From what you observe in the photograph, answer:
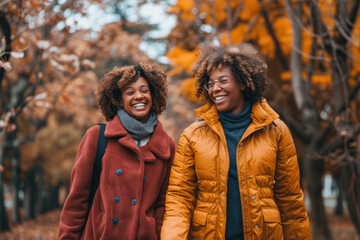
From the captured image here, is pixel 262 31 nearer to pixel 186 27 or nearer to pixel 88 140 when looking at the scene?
pixel 186 27

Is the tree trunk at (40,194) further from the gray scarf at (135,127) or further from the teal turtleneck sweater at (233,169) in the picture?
the teal turtleneck sweater at (233,169)

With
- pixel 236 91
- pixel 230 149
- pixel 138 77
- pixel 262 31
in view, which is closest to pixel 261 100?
pixel 236 91

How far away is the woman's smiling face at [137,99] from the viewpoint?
311 centimetres

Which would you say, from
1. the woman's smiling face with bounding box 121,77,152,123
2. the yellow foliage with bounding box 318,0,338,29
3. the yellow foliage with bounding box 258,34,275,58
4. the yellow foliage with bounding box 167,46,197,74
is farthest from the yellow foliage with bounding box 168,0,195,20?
the woman's smiling face with bounding box 121,77,152,123

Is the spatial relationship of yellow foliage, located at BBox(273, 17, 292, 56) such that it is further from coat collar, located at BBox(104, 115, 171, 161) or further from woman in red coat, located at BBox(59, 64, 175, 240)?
coat collar, located at BBox(104, 115, 171, 161)

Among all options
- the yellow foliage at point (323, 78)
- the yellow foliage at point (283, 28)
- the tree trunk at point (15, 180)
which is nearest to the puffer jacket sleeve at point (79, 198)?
the yellow foliage at point (323, 78)

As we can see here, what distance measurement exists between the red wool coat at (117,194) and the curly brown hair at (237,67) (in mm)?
706

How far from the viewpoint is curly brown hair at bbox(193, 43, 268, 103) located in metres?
2.96

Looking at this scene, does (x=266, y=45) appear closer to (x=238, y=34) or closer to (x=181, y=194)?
(x=238, y=34)

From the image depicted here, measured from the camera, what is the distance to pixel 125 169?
2.92 metres

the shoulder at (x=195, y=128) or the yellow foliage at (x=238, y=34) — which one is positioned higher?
the yellow foliage at (x=238, y=34)

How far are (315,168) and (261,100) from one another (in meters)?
5.04

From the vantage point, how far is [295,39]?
7.12m

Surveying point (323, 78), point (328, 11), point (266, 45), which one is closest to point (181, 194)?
point (328, 11)
